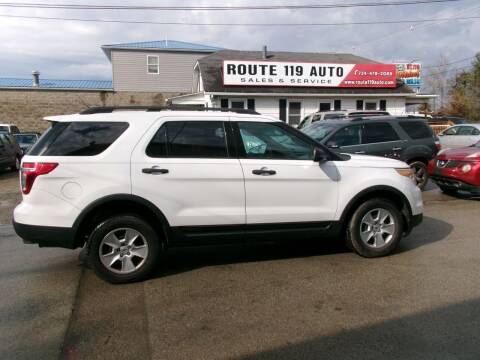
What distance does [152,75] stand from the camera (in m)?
30.8

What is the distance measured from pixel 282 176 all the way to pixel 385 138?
5511 mm

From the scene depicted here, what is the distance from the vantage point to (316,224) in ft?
16.8

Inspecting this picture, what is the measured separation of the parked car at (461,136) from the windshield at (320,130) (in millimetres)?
9495

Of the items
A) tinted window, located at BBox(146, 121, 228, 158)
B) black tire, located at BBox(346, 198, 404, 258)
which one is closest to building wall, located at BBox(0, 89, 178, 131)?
tinted window, located at BBox(146, 121, 228, 158)

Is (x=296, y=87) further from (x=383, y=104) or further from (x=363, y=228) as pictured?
(x=363, y=228)

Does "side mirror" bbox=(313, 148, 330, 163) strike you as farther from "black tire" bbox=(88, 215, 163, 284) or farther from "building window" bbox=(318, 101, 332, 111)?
"building window" bbox=(318, 101, 332, 111)

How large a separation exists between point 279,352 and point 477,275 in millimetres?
2745

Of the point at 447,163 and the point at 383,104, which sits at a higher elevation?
the point at 383,104

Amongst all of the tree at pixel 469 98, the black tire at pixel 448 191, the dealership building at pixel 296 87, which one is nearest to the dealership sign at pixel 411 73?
the tree at pixel 469 98

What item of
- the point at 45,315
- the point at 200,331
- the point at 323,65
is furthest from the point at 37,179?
the point at 323,65

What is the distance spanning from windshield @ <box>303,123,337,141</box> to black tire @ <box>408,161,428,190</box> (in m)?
2.06

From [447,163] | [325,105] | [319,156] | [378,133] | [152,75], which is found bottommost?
[447,163]

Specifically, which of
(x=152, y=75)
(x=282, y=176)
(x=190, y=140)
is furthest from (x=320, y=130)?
(x=152, y=75)

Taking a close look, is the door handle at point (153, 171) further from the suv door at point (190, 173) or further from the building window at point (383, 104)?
the building window at point (383, 104)
